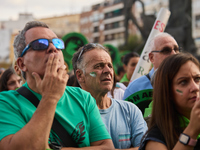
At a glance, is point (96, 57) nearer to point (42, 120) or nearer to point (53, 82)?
point (53, 82)

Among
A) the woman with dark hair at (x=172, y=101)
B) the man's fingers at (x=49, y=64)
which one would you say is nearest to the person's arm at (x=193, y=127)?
the woman with dark hair at (x=172, y=101)

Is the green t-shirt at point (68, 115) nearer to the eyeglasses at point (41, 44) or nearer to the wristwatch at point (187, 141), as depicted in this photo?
the eyeglasses at point (41, 44)

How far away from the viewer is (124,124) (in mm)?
2854

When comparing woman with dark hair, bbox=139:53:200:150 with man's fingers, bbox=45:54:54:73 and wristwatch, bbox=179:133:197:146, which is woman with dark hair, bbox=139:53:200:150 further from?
man's fingers, bbox=45:54:54:73

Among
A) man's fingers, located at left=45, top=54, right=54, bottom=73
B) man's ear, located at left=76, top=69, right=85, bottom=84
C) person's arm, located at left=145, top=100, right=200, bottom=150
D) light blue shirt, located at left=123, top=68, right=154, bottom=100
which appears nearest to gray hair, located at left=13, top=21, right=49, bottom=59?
man's fingers, located at left=45, top=54, right=54, bottom=73

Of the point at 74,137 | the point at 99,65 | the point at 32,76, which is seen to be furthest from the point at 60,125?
the point at 99,65

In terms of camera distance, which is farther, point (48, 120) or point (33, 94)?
point (33, 94)

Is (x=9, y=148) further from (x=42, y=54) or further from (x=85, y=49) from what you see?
(x=85, y=49)

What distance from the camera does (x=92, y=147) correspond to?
2322mm

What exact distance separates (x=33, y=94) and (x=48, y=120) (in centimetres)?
35

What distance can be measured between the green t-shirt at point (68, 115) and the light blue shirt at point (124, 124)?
0.37 metres

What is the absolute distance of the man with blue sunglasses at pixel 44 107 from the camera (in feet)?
6.54

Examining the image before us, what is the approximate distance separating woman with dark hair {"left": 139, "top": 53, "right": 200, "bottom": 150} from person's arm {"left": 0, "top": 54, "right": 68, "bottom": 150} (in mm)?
597

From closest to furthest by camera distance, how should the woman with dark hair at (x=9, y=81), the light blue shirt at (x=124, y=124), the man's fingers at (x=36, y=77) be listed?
the man's fingers at (x=36, y=77) < the light blue shirt at (x=124, y=124) < the woman with dark hair at (x=9, y=81)
